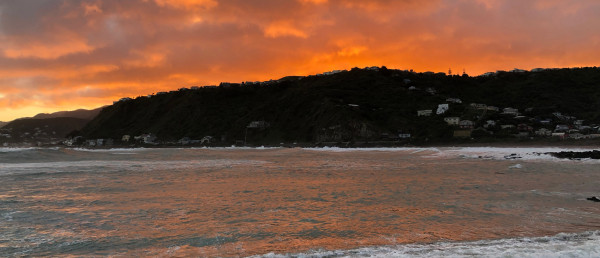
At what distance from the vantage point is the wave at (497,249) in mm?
6664

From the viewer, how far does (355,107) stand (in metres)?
93.8

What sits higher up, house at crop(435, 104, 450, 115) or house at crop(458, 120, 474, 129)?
house at crop(435, 104, 450, 115)

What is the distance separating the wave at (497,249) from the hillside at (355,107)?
206ft

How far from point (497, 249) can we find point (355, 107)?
87673mm

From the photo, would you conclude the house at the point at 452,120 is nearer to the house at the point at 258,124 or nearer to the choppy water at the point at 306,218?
the house at the point at 258,124

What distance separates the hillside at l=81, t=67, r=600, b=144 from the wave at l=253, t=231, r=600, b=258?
62.9 m

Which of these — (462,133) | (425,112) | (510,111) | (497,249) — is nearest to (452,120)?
(425,112)

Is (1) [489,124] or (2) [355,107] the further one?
(2) [355,107]

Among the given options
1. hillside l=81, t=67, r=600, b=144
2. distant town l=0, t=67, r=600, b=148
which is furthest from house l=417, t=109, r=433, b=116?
hillside l=81, t=67, r=600, b=144

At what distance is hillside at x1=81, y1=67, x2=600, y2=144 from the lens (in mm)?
82188

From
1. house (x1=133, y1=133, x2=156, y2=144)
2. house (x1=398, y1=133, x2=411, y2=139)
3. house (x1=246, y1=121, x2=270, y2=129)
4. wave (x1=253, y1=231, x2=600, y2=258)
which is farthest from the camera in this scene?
house (x1=133, y1=133, x2=156, y2=144)

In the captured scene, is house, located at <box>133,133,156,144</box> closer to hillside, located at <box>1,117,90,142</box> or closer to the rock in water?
hillside, located at <box>1,117,90,142</box>

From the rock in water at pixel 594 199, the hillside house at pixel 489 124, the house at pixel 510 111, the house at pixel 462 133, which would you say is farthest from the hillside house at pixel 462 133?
the rock in water at pixel 594 199

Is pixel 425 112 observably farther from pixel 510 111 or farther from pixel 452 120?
pixel 510 111
